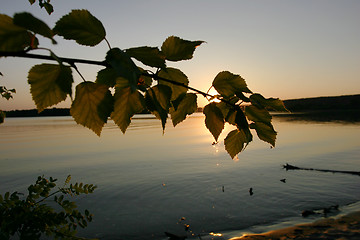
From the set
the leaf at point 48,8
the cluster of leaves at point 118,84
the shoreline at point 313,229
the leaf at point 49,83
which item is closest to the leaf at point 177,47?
the cluster of leaves at point 118,84

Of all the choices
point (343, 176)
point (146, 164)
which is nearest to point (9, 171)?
point (146, 164)

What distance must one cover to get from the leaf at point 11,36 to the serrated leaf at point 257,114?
2.15 ft

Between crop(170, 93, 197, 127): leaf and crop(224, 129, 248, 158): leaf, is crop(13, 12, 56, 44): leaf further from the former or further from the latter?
crop(224, 129, 248, 158): leaf

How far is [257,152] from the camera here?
110ft

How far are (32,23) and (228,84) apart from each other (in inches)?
23.3

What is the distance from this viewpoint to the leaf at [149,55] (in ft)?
2.20

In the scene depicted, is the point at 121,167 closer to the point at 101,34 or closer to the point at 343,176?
the point at 343,176

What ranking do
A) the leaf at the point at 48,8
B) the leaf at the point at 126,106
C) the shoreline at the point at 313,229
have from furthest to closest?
the shoreline at the point at 313,229 < the leaf at the point at 48,8 < the leaf at the point at 126,106

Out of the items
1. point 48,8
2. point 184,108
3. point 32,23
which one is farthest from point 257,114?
point 48,8

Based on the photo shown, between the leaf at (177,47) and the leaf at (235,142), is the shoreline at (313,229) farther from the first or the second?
the leaf at (177,47)

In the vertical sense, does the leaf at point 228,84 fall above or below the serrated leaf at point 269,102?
above

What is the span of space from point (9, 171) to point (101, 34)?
103 ft

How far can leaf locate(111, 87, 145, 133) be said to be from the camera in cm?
71

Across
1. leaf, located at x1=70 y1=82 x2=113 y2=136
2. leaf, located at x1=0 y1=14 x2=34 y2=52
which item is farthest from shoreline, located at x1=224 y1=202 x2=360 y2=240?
leaf, located at x1=0 y1=14 x2=34 y2=52
